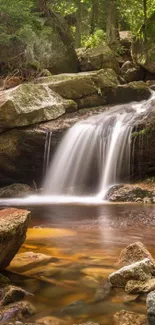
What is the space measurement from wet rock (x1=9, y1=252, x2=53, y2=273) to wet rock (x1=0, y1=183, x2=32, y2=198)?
7.88 metres

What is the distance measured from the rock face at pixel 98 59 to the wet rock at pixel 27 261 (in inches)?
558

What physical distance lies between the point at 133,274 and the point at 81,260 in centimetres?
117

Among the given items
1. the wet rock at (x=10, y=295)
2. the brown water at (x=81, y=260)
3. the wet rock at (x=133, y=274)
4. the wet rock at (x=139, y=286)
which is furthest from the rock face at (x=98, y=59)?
the wet rock at (x=10, y=295)

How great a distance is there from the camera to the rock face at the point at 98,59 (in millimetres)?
17875

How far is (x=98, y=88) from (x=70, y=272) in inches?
453

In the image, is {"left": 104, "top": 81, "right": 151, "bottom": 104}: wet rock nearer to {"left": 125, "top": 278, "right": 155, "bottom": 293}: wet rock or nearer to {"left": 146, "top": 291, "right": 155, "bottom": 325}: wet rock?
{"left": 125, "top": 278, "right": 155, "bottom": 293}: wet rock

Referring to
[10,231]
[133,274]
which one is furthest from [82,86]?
[133,274]

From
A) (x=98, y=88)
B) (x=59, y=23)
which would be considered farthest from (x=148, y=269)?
(x=59, y=23)

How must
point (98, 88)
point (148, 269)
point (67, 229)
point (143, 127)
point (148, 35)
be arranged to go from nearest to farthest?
1. point (148, 269)
2. point (67, 229)
3. point (143, 127)
4. point (98, 88)
5. point (148, 35)

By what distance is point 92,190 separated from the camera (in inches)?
493

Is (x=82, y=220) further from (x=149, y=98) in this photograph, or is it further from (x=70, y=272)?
(x=149, y=98)

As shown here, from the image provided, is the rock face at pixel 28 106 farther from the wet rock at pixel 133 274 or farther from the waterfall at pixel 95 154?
the wet rock at pixel 133 274

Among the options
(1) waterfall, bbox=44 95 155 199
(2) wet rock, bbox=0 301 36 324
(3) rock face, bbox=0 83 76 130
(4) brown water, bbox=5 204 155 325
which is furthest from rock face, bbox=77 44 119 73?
(2) wet rock, bbox=0 301 36 324

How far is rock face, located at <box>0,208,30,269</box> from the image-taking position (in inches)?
156
